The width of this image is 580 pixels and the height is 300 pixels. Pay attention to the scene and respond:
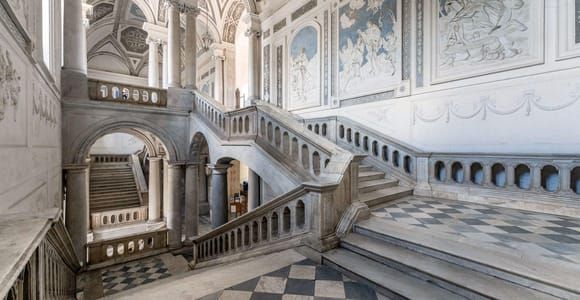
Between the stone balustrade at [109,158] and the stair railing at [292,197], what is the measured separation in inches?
517

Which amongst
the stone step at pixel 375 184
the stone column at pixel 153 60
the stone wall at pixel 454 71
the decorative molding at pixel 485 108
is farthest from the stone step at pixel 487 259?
the stone column at pixel 153 60

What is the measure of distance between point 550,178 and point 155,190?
41.0 ft

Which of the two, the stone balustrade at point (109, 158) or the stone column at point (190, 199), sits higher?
the stone balustrade at point (109, 158)

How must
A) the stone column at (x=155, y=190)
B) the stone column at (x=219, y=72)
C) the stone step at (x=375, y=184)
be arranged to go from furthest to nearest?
the stone column at (x=219, y=72)
the stone column at (x=155, y=190)
the stone step at (x=375, y=184)

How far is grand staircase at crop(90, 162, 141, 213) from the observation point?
12.4 m

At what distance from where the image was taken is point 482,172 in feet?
15.5

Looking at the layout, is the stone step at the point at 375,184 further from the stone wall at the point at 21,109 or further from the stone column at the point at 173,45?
the stone column at the point at 173,45

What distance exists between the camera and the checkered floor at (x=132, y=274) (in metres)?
6.25

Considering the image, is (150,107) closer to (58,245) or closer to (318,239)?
(58,245)

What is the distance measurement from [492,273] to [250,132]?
169 inches

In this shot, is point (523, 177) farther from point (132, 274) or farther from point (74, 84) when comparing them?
point (74, 84)

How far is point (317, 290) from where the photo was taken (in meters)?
2.29

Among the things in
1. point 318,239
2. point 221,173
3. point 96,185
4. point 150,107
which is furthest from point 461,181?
point 96,185

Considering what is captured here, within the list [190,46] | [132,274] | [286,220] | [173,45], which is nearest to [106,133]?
[173,45]
